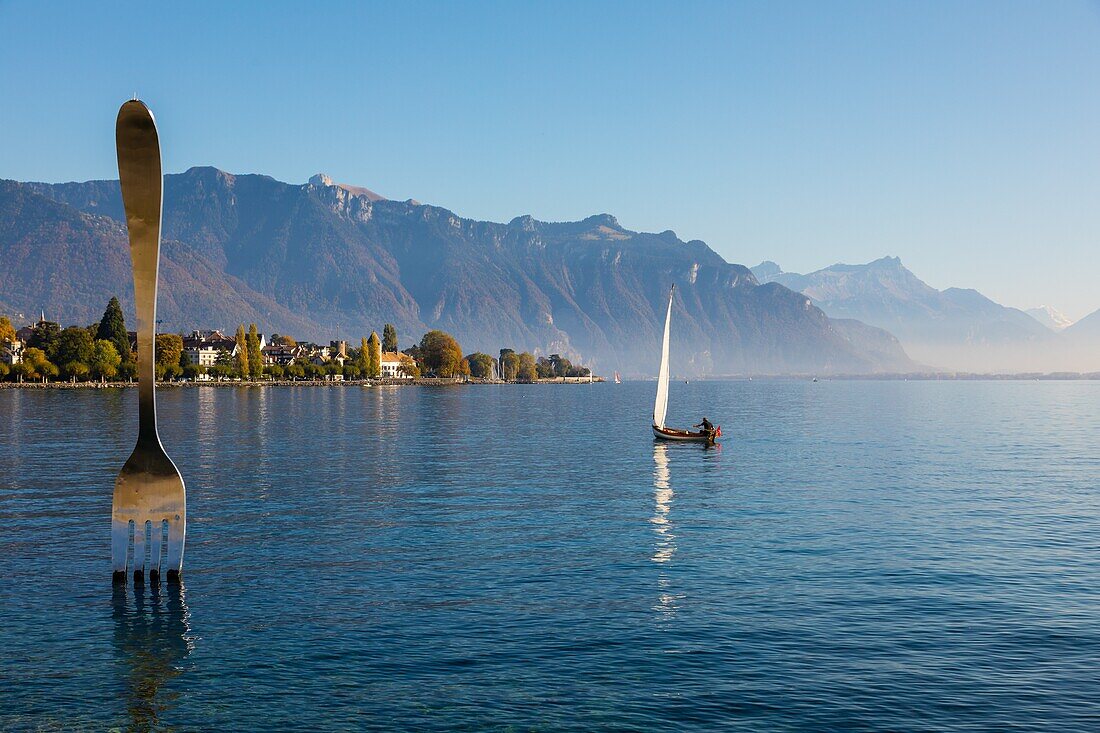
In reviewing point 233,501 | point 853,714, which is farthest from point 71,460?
point 853,714

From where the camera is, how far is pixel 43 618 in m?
27.4

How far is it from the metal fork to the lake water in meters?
1.90

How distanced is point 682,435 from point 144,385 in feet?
247

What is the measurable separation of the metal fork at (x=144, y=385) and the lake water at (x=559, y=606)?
1896mm

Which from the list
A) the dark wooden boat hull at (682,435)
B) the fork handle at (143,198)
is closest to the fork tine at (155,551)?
the fork handle at (143,198)

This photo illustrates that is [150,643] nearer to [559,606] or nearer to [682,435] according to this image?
[559,606]

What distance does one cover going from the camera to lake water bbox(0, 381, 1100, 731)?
2139 cm

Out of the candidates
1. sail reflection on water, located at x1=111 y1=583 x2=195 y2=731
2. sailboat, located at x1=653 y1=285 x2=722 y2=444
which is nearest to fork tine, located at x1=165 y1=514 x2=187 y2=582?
sail reflection on water, located at x1=111 y1=583 x2=195 y2=731

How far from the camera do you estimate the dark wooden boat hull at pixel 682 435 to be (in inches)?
3792

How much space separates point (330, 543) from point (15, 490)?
25957 mm

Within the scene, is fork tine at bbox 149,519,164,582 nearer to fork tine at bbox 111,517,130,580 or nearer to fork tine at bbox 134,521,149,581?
fork tine at bbox 134,521,149,581

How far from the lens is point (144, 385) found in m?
27.1

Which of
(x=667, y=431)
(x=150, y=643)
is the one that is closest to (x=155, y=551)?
(x=150, y=643)

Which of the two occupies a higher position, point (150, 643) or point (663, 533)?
point (663, 533)
